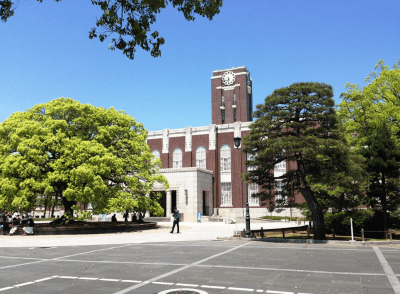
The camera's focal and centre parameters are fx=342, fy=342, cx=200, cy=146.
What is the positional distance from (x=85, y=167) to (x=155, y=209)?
8.02 metres

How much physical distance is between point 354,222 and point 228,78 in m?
43.7

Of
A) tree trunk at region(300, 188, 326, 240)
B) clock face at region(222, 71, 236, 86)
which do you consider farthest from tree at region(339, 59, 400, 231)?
clock face at region(222, 71, 236, 86)

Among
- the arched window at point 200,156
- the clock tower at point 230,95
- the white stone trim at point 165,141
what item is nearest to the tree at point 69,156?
the arched window at point 200,156

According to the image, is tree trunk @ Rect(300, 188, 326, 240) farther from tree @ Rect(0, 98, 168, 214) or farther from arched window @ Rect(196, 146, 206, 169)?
arched window @ Rect(196, 146, 206, 169)

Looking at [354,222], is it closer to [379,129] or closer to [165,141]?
[379,129]

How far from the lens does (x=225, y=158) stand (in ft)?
170

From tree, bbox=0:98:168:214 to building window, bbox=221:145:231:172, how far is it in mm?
23695

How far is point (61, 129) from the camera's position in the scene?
1000 inches

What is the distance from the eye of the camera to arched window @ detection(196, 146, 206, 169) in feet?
173

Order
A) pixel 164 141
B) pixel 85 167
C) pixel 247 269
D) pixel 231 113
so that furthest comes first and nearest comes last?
pixel 231 113, pixel 164 141, pixel 85 167, pixel 247 269

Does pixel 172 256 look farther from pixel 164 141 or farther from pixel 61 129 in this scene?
pixel 164 141

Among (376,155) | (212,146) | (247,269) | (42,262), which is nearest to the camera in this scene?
(247,269)

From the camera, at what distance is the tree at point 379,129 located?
20562mm

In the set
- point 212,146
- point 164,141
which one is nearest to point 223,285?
point 212,146
